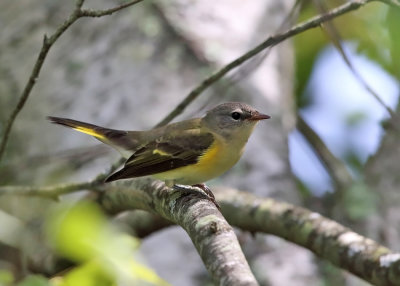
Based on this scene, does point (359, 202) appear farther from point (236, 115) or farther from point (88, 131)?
point (88, 131)

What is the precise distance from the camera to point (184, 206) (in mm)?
2756

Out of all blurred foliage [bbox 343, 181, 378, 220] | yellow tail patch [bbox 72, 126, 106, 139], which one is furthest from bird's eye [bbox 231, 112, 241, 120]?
blurred foliage [bbox 343, 181, 378, 220]

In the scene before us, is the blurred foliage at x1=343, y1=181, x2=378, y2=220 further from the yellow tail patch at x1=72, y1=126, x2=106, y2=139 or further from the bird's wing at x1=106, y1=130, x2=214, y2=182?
the yellow tail patch at x1=72, y1=126, x2=106, y2=139

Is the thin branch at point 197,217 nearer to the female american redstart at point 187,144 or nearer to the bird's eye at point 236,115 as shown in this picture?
the female american redstart at point 187,144

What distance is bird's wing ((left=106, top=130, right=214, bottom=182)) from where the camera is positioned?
349 centimetres

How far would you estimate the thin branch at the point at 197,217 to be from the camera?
186cm

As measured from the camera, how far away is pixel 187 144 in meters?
3.71

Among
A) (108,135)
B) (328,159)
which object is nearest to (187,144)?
(108,135)

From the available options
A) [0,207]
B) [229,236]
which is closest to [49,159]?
[0,207]

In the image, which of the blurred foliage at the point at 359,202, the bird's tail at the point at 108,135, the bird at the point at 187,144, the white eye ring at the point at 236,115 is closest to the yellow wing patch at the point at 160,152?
the bird at the point at 187,144

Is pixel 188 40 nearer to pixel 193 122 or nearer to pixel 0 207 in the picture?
pixel 193 122

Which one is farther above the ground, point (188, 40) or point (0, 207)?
point (188, 40)

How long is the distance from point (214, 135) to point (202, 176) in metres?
0.35

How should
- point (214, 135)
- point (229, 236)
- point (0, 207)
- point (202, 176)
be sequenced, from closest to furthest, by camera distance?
point (229, 236) → point (202, 176) → point (214, 135) → point (0, 207)
